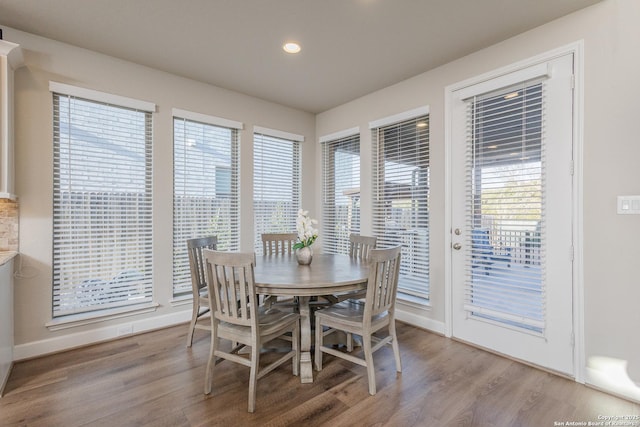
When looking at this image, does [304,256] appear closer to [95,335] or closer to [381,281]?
[381,281]

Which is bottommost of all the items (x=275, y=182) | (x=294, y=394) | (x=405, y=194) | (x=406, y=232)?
(x=294, y=394)

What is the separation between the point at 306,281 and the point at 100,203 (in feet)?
7.49

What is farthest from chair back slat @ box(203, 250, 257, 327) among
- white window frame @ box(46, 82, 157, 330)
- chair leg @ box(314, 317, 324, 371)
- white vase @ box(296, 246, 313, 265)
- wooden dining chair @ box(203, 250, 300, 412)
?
white window frame @ box(46, 82, 157, 330)

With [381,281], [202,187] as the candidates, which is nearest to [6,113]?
[202,187]

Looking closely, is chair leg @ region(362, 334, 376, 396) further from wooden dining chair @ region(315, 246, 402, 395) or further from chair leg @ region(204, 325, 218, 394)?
chair leg @ region(204, 325, 218, 394)

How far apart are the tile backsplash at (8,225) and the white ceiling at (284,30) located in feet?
4.87

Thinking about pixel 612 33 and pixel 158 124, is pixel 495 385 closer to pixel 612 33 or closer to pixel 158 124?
pixel 612 33

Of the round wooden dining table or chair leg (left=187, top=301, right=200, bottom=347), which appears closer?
the round wooden dining table

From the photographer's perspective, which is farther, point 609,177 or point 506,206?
point 506,206

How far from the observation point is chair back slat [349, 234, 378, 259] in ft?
10.6

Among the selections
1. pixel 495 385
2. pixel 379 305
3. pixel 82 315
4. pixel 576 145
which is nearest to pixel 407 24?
pixel 576 145

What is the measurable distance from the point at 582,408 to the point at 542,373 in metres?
0.43

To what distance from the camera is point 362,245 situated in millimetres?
3322

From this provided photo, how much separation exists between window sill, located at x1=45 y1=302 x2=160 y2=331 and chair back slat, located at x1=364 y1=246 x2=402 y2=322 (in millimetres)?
2414
